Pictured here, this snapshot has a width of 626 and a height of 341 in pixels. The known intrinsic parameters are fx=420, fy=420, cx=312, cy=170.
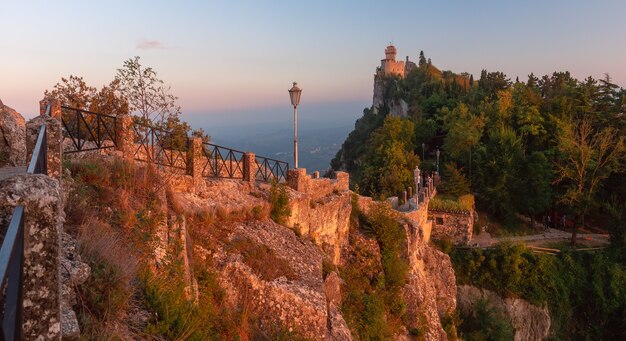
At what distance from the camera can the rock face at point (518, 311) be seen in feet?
77.7

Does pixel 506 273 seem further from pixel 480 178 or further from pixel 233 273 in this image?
pixel 233 273

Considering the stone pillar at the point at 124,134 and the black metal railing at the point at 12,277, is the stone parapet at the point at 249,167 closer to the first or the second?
the stone pillar at the point at 124,134

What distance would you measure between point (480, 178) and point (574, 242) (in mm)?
7808

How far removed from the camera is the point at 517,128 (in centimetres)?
3741

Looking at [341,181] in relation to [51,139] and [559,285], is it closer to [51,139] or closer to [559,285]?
[51,139]

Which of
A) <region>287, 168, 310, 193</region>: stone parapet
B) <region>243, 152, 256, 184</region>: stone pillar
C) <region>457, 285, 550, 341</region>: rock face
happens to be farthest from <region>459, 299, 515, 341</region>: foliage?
<region>243, 152, 256, 184</region>: stone pillar

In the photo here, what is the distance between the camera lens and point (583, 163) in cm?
3086

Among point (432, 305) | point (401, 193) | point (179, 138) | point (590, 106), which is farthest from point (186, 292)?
point (590, 106)

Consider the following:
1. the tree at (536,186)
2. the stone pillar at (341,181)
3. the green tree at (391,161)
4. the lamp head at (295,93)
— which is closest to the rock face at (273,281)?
the lamp head at (295,93)

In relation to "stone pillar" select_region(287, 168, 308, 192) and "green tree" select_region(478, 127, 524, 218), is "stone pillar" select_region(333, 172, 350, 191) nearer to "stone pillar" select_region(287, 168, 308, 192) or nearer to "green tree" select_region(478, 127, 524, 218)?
"stone pillar" select_region(287, 168, 308, 192)

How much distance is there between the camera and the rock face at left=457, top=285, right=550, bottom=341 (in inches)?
933

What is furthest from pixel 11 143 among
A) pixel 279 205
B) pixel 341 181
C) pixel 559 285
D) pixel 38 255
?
pixel 559 285

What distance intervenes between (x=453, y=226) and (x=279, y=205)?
18959 mm

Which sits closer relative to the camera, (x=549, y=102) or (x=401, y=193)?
(x=401, y=193)
